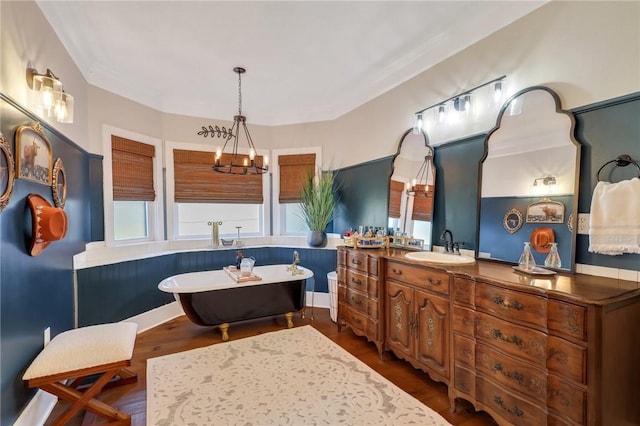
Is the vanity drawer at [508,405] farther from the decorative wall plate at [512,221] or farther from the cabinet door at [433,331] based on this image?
the decorative wall plate at [512,221]

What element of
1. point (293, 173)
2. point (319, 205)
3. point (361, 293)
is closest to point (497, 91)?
point (361, 293)

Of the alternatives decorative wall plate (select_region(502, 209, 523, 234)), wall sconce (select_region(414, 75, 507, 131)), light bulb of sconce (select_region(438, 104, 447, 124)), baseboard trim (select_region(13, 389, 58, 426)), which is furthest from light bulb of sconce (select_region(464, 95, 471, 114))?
baseboard trim (select_region(13, 389, 58, 426))

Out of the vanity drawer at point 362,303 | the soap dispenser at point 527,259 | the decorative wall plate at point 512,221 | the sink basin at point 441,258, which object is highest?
the decorative wall plate at point 512,221

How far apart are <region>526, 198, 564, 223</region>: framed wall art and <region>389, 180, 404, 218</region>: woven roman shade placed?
4.41 feet

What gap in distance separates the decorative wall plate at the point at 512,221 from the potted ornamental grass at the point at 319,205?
2.38m

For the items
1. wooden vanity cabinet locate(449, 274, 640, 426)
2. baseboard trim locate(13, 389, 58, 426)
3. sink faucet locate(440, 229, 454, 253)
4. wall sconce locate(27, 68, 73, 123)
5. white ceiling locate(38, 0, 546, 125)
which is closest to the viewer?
wooden vanity cabinet locate(449, 274, 640, 426)

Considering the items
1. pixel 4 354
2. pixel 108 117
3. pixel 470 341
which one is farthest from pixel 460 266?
pixel 108 117

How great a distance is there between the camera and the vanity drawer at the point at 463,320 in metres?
1.95

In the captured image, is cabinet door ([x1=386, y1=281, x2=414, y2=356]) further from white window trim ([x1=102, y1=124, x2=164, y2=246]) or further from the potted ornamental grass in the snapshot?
white window trim ([x1=102, y1=124, x2=164, y2=246])

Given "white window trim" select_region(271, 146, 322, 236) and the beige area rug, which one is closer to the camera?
the beige area rug

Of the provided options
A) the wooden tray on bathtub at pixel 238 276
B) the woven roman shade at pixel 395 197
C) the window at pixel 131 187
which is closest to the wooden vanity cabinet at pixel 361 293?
the woven roman shade at pixel 395 197

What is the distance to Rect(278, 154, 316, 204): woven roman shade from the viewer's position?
4672mm

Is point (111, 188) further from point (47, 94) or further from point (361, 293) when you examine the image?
point (361, 293)

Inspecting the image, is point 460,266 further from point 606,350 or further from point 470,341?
point 606,350
